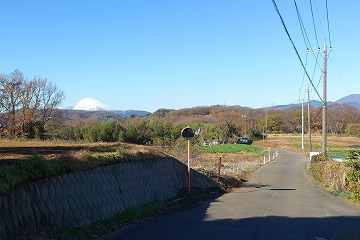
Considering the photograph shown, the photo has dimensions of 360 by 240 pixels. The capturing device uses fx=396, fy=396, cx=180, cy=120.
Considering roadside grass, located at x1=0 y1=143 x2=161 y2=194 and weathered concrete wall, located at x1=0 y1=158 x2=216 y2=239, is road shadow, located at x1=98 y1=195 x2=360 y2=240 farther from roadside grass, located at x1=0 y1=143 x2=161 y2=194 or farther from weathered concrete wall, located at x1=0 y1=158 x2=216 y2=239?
roadside grass, located at x1=0 y1=143 x2=161 y2=194

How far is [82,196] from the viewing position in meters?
9.59

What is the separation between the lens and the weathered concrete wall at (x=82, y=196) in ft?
23.8

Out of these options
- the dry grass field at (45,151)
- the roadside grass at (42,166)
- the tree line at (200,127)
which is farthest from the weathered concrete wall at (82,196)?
the tree line at (200,127)

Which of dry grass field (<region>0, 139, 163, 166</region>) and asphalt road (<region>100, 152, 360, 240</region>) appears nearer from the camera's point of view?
asphalt road (<region>100, 152, 360, 240</region>)

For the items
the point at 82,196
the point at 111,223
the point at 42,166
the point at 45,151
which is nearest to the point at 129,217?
the point at 111,223

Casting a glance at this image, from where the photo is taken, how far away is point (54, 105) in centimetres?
5525

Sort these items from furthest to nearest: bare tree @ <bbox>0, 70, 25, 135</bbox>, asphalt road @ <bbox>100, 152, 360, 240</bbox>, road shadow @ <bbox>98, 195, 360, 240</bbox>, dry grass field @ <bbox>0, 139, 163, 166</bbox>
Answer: bare tree @ <bbox>0, 70, 25, 135</bbox>
dry grass field @ <bbox>0, 139, 163, 166</bbox>
asphalt road @ <bbox>100, 152, 360, 240</bbox>
road shadow @ <bbox>98, 195, 360, 240</bbox>

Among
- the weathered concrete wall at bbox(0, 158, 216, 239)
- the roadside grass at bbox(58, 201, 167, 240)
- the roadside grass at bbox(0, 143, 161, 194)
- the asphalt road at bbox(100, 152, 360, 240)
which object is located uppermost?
the roadside grass at bbox(0, 143, 161, 194)

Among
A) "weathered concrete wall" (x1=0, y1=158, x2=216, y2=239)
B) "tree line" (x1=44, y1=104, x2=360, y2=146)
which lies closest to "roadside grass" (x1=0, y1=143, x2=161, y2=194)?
"weathered concrete wall" (x1=0, y1=158, x2=216, y2=239)

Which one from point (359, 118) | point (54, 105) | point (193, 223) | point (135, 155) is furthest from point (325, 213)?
point (359, 118)

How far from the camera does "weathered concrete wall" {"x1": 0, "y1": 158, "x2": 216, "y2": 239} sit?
7.26 m

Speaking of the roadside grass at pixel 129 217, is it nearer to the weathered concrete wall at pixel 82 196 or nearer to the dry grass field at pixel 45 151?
the weathered concrete wall at pixel 82 196

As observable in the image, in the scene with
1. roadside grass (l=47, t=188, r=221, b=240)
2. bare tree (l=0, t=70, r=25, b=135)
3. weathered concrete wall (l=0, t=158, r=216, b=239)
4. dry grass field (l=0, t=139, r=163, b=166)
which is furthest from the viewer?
bare tree (l=0, t=70, r=25, b=135)

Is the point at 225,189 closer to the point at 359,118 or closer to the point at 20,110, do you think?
the point at 20,110
